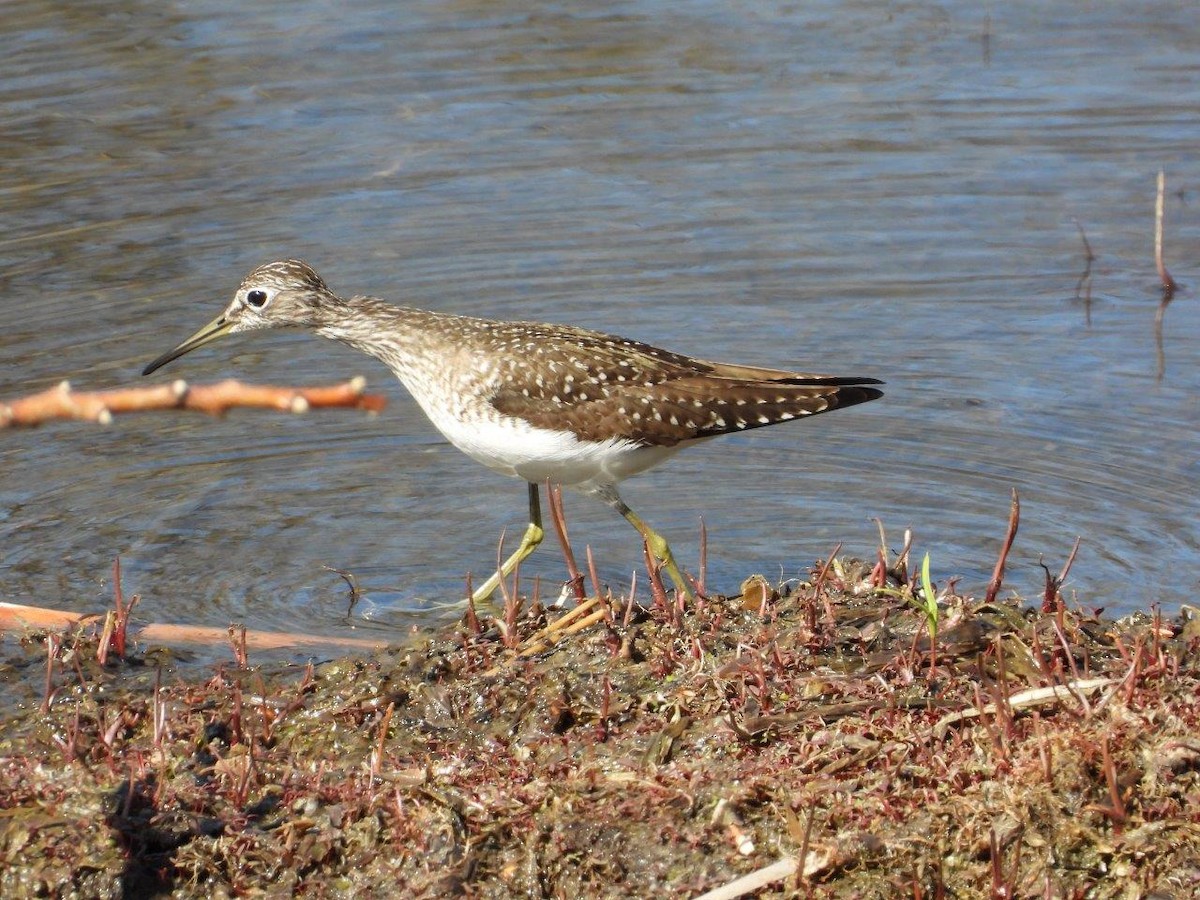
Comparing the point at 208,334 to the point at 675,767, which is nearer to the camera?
the point at 675,767

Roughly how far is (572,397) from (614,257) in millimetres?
3943

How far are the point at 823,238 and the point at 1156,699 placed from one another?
6.31 metres

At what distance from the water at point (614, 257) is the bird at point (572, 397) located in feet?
2.00

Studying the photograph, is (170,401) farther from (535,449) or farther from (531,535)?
(531,535)

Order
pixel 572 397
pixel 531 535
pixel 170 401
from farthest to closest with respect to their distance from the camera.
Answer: pixel 531 535 → pixel 572 397 → pixel 170 401

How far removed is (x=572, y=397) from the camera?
22.0 ft

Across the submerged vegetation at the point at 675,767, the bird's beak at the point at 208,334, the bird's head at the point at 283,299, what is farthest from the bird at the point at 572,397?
the submerged vegetation at the point at 675,767

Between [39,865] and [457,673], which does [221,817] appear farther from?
[457,673]

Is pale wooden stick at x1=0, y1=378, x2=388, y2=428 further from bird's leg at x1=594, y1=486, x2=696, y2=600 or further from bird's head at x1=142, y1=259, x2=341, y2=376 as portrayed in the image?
bird's head at x1=142, y1=259, x2=341, y2=376

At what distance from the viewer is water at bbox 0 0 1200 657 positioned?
7.47m

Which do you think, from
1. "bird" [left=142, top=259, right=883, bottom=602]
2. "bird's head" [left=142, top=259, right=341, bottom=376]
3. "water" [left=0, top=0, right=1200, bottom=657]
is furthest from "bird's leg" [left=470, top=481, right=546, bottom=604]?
"bird's head" [left=142, top=259, right=341, bottom=376]

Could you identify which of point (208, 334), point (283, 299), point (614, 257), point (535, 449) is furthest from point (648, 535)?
point (614, 257)

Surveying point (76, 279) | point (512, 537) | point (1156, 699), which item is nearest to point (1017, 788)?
point (1156, 699)

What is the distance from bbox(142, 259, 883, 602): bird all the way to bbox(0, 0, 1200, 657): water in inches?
24.1
